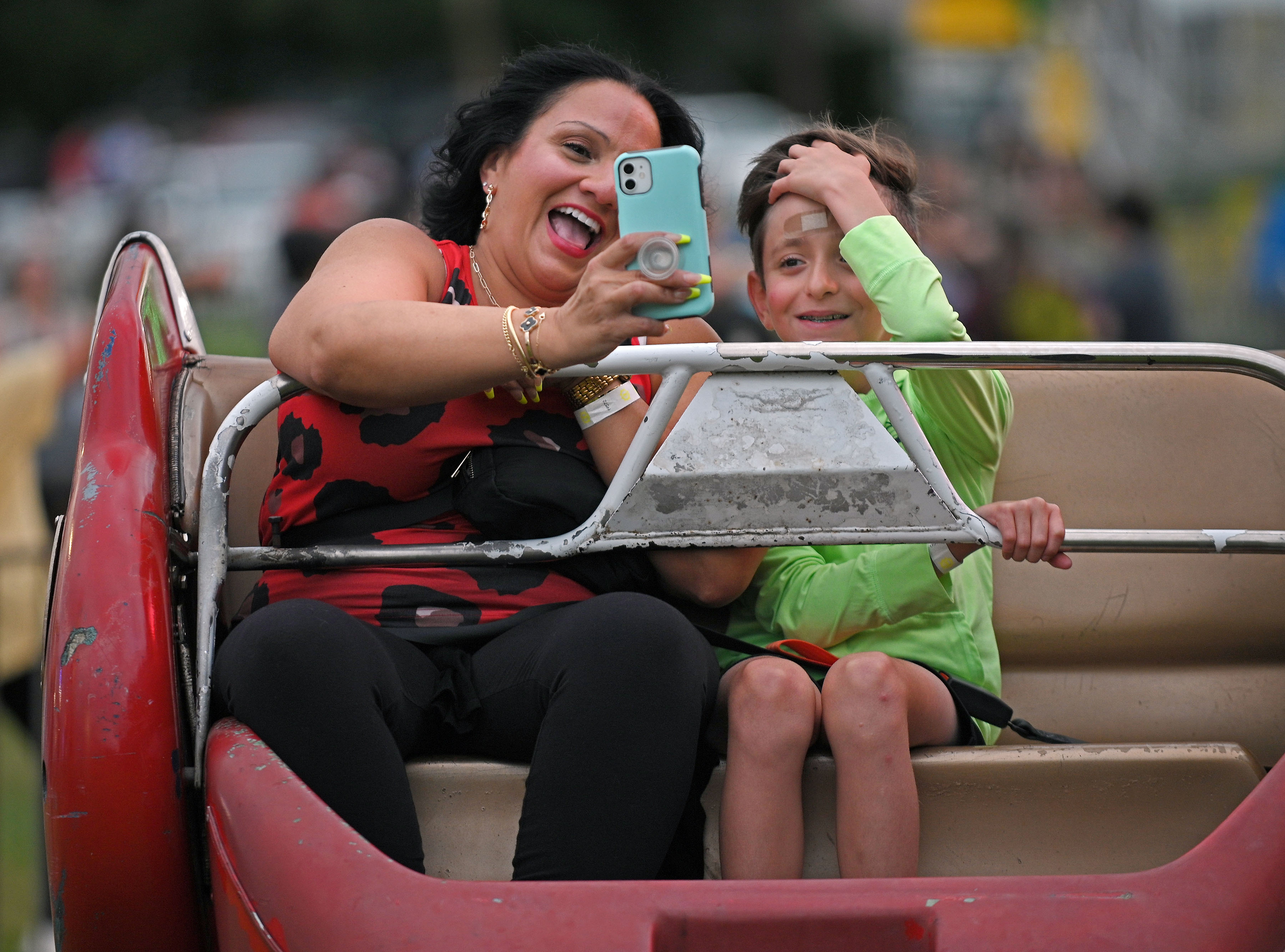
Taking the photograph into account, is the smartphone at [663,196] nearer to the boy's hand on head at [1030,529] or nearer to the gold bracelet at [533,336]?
the gold bracelet at [533,336]

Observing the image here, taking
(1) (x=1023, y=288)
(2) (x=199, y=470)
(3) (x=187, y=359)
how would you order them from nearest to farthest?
(2) (x=199, y=470) → (3) (x=187, y=359) → (1) (x=1023, y=288)

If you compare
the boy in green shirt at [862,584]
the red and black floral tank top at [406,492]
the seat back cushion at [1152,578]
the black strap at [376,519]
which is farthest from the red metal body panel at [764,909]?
the seat back cushion at [1152,578]

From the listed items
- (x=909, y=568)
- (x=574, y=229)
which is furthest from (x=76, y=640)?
(x=909, y=568)

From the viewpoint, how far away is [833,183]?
226 cm

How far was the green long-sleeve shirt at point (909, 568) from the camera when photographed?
2.07 m

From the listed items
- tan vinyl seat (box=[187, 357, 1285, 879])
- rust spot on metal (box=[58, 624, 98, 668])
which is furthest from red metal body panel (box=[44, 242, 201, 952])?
tan vinyl seat (box=[187, 357, 1285, 879])

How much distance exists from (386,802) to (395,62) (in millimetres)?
27629

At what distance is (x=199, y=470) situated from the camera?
7.25ft

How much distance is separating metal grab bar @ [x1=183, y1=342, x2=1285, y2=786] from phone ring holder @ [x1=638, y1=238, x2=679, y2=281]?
4.7 inches

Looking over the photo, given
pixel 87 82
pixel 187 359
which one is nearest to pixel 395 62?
pixel 87 82

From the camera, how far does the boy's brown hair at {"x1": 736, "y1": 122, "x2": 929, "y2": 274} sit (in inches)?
96.1

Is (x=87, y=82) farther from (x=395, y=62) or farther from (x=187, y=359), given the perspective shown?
(x=187, y=359)

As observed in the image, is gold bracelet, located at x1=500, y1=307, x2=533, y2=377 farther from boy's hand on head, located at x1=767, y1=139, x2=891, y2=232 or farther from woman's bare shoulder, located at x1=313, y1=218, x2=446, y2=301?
boy's hand on head, located at x1=767, y1=139, x2=891, y2=232

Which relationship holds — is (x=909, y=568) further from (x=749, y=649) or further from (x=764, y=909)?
(x=764, y=909)
